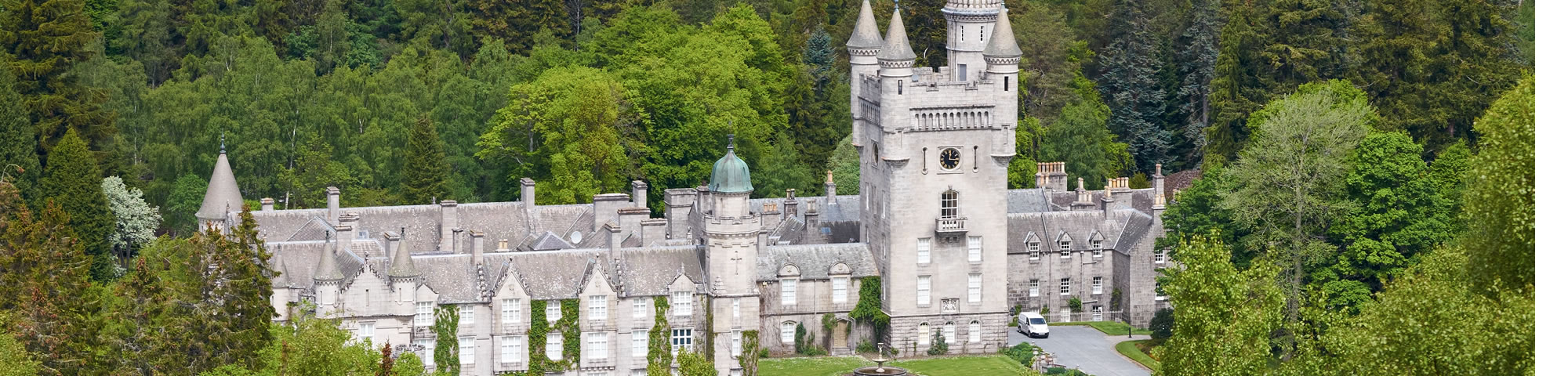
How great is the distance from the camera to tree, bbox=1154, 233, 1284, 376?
77.6 m

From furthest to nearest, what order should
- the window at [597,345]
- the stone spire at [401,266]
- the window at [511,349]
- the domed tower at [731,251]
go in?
the domed tower at [731,251] → the window at [597,345] → the window at [511,349] → the stone spire at [401,266]

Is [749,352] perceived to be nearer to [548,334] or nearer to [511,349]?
[548,334]

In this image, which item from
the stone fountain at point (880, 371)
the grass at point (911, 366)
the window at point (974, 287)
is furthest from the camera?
the window at point (974, 287)

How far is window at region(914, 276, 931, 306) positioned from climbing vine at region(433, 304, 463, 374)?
17.6 m

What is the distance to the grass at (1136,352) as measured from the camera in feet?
348

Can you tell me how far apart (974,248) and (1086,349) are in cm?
563

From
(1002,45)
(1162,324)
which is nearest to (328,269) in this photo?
(1002,45)

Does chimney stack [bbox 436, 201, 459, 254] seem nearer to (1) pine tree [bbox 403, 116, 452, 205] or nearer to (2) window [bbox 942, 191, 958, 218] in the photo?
(1) pine tree [bbox 403, 116, 452, 205]

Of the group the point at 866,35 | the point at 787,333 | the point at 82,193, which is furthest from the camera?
the point at 82,193

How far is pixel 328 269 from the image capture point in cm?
9931

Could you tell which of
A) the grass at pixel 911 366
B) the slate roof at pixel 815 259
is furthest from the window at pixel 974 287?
the slate roof at pixel 815 259

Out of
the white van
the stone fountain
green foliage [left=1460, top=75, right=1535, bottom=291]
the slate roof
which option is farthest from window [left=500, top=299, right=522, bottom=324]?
green foliage [left=1460, top=75, right=1535, bottom=291]

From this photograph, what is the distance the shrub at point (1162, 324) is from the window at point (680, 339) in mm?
17648

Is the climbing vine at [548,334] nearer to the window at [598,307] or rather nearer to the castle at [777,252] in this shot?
the castle at [777,252]
